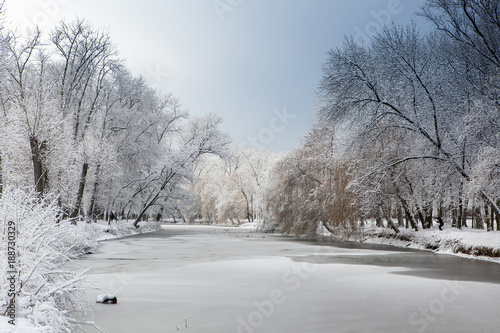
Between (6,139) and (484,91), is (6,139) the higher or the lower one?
the lower one

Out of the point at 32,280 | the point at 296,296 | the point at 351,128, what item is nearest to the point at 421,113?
the point at 351,128

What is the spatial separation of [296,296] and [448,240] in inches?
510

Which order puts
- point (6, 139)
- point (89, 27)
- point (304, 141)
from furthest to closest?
point (304, 141)
point (89, 27)
point (6, 139)

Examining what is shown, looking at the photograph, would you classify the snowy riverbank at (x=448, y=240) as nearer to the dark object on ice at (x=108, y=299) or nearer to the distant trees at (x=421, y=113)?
the distant trees at (x=421, y=113)

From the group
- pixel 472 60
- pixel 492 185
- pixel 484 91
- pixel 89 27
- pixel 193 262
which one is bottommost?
pixel 193 262

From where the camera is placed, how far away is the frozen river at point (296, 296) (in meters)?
5.98

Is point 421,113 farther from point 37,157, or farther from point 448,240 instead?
point 37,157

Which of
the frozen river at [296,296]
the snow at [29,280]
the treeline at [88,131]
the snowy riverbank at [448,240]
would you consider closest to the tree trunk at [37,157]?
the treeline at [88,131]

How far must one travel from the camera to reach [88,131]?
27844 millimetres

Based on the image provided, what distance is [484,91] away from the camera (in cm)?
1538

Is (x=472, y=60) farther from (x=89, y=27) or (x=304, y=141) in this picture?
(x=89, y=27)

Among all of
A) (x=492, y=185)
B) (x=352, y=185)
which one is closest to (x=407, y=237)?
(x=352, y=185)

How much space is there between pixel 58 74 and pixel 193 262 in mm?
16125

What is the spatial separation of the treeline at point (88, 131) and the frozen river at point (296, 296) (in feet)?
17.2
